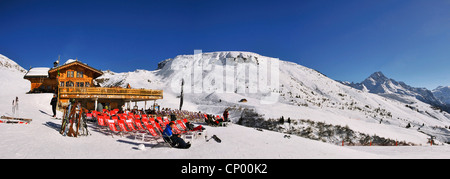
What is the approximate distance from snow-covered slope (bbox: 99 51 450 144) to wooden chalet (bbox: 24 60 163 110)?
46.0ft

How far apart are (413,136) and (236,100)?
27.5m

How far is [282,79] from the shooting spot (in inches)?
2496

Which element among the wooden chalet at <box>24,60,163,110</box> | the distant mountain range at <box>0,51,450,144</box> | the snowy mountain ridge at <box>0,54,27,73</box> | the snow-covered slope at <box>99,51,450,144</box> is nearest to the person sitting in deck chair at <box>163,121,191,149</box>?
the wooden chalet at <box>24,60,163,110</box>

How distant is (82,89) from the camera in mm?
18656

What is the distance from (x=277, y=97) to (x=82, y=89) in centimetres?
3797

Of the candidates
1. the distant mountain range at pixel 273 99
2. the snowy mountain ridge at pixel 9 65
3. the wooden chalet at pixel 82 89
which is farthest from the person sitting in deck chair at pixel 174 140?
Result: the snowy mountain ridge at pixel 9 65

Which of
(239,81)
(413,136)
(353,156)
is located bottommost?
(413,136)

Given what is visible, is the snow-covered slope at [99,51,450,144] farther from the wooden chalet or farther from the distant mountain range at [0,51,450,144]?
the wooden chalet

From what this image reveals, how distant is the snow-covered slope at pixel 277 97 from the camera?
100 feet
